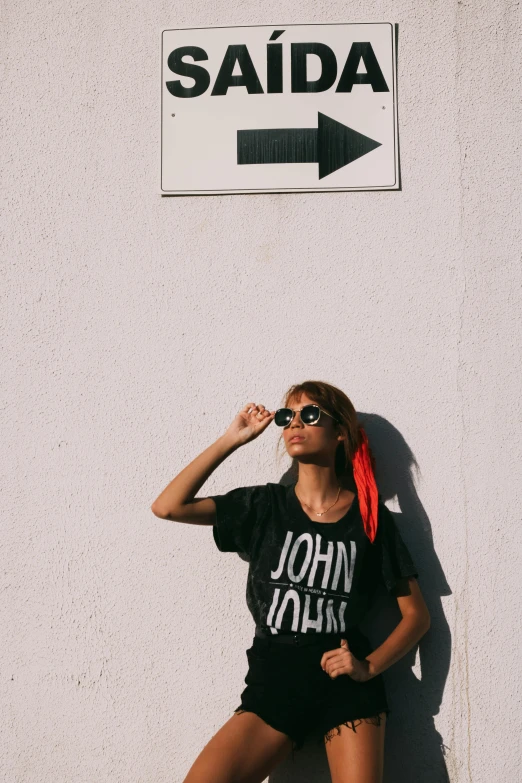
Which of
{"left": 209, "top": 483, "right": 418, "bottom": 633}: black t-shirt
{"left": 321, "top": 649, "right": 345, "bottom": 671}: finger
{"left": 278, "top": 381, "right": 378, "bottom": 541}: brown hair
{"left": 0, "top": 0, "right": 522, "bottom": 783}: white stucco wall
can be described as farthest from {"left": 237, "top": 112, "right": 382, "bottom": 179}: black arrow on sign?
{"left": 321, "top": 649, "right": 345, "bottom": 671}: finger

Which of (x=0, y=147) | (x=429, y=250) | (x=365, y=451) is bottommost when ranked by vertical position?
(x=365, y=451)

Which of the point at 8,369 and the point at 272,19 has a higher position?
the point at 272,19

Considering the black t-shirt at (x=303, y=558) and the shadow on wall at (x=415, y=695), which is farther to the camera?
the shadow on wall at (x=415, y=695)

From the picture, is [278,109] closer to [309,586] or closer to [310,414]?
[310,414]

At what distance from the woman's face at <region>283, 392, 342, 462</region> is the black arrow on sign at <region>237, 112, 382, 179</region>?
1.10m

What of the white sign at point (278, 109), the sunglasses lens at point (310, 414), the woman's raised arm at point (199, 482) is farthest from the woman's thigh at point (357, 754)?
the white sign at point (278, 109)

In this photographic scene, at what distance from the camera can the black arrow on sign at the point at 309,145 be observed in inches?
124

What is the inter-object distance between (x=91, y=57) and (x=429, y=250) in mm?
1772

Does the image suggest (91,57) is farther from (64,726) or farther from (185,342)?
(64,726)

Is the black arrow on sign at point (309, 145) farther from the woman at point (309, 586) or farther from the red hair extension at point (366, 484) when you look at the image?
the red hair extension at point (366, 484)

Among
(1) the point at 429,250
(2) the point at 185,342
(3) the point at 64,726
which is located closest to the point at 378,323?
(1) the point at 429,250

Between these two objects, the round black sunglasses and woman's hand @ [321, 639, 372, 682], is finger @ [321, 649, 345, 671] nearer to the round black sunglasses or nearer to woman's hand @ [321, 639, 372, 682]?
woman's hand @ [321, 639, 372, 682]

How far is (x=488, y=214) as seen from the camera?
3150 millimetres

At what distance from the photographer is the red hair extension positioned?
2.77 m
